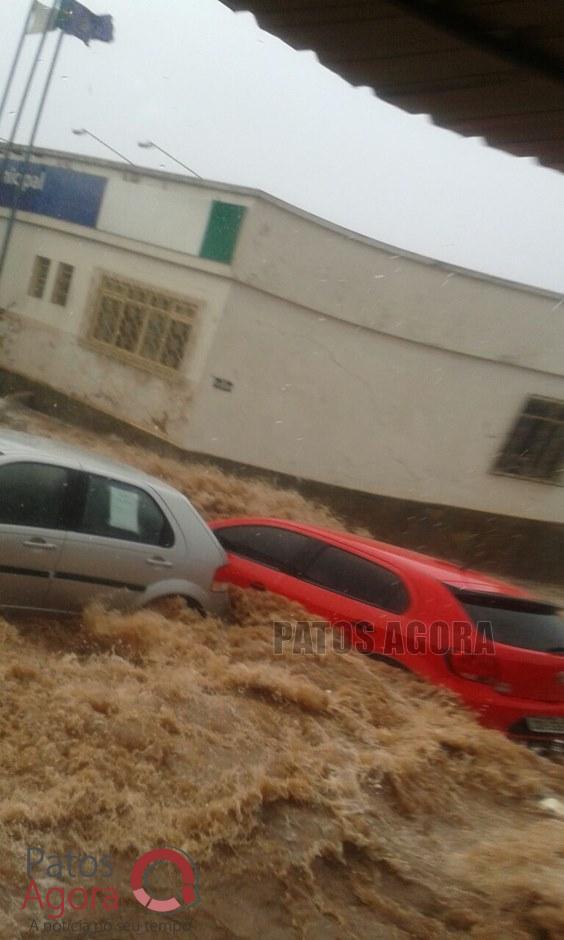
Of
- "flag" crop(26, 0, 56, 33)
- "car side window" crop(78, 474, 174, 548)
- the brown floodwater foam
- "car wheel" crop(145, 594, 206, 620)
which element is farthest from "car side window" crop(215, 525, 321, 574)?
"flag" crop(26, 0, 56, 33)

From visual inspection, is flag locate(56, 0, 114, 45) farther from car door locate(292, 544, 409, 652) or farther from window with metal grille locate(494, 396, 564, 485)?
window with metal grille locate(494, 396, 564, 485)

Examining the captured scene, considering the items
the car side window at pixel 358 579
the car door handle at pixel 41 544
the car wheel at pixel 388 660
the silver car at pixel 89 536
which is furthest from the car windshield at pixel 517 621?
the car door handle at pixel 41 544

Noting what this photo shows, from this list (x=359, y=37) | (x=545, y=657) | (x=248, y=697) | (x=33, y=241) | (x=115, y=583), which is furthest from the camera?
(x=33, y=241)

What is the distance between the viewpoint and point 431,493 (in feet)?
42.0

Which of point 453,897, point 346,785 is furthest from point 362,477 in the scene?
point 453,897

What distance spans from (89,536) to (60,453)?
65 cm

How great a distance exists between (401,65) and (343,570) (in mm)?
4284

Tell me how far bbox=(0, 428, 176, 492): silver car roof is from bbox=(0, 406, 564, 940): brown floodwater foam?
96 cm

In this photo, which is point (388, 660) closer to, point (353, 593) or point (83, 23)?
point (353, 593)

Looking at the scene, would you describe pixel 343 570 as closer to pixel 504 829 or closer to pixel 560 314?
pixel 504 829

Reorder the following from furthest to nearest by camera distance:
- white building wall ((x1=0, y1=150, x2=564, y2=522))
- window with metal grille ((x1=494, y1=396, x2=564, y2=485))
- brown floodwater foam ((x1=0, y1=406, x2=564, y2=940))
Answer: window with metal grille ((x1=494, y1=396, x2=564, y2=485))
white building wall ((x1=0, y1=150, x2=564, y2=522))
brown floodwater foam ((x1=0, y1=406, x2=564, y2=940))

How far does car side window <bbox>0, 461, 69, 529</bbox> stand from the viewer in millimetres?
5270

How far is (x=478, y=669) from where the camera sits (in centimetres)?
525

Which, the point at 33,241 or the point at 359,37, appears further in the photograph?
the point at 33,241
